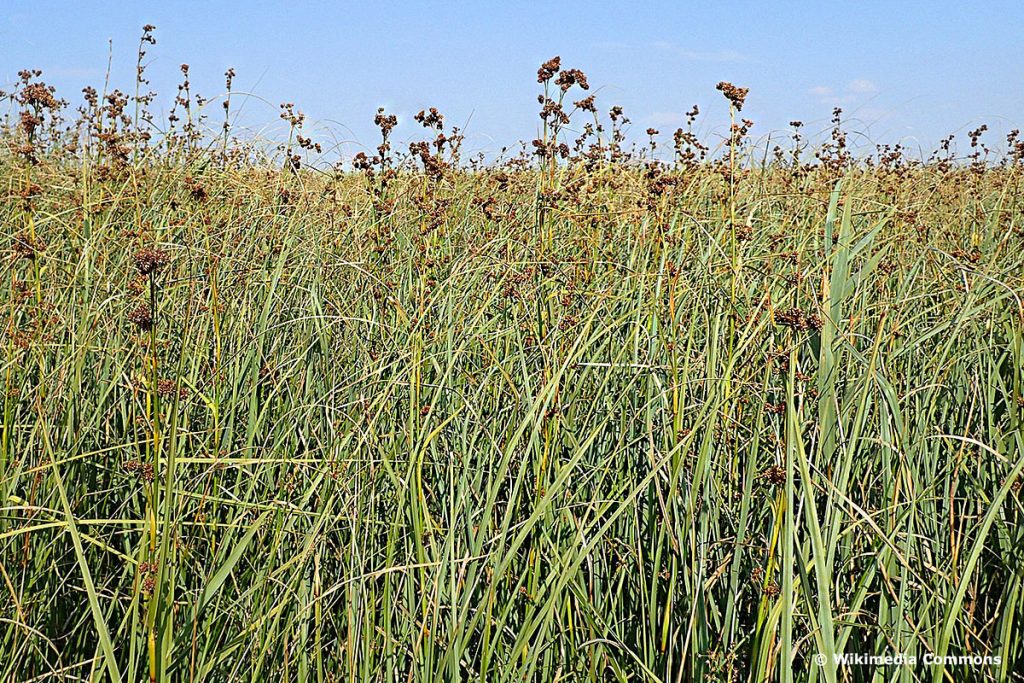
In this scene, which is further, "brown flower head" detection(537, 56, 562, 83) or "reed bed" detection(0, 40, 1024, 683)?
"brown flower head" detection(537, 56, 562, 83)

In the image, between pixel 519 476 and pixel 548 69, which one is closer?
pixel 519 476

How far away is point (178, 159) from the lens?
4770mm

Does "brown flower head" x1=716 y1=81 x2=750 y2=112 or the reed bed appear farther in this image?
"brown flower head" x1=716 y1=81 x2=750 y2=112

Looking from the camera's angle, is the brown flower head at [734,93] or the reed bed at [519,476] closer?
the reed bed at [519,476]

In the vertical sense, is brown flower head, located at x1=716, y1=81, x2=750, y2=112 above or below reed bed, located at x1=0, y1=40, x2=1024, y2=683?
above

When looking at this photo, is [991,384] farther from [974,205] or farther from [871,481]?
[974,205]

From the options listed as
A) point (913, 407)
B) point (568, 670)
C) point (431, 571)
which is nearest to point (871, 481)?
point (913, 407)

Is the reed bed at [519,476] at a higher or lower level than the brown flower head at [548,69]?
lower

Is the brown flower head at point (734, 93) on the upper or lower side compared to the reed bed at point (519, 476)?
upper

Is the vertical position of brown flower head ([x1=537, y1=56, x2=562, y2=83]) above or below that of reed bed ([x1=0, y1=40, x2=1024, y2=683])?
above

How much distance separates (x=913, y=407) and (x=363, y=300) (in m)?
1.49

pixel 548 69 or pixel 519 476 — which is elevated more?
pixel 548 69

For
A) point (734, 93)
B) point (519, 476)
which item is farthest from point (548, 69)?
point (519, 476)

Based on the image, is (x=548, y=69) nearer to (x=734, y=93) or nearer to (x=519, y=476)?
(x=734, y=93)
